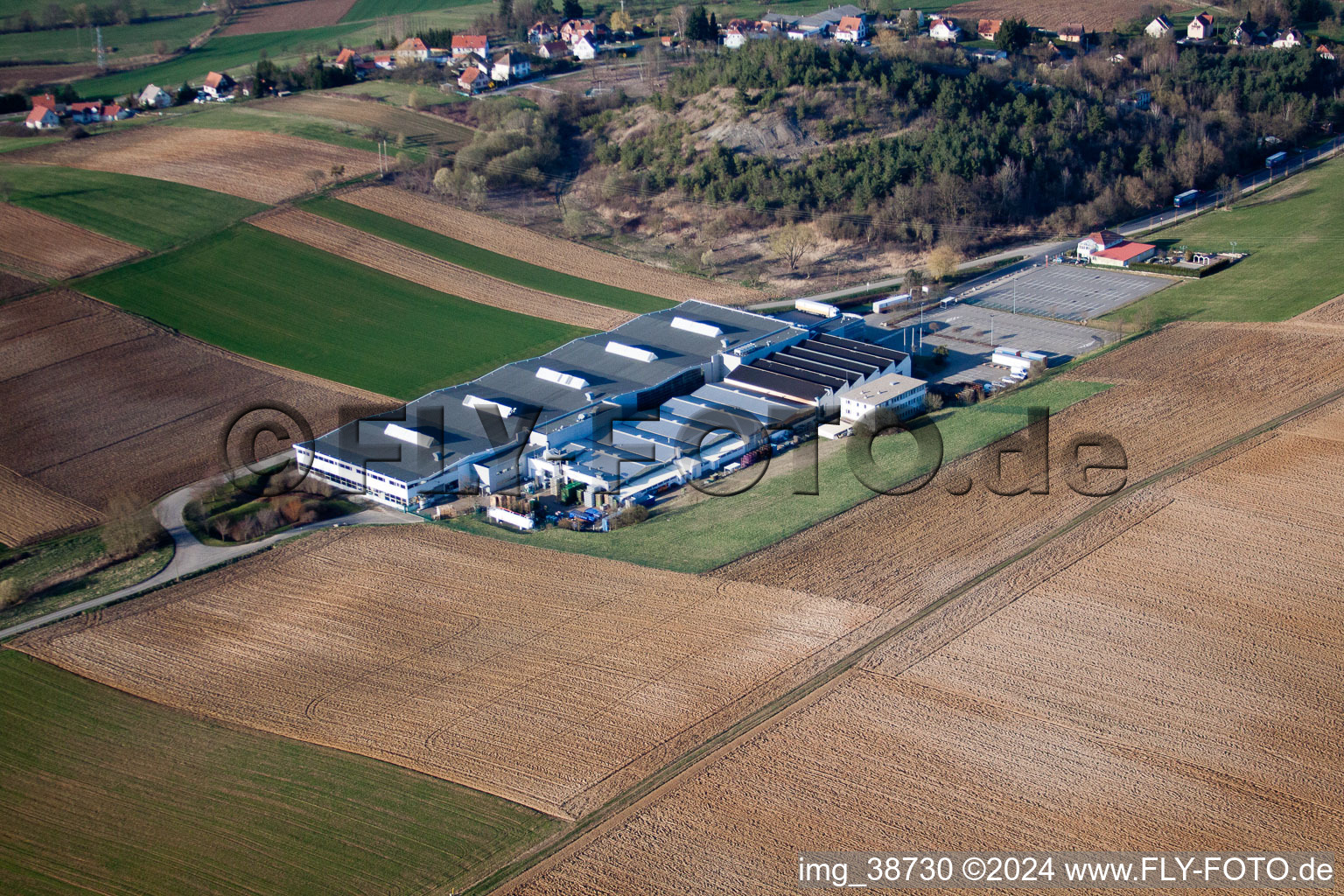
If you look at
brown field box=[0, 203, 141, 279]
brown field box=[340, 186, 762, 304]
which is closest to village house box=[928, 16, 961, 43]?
brown field box=[340, 186, 762, 304]

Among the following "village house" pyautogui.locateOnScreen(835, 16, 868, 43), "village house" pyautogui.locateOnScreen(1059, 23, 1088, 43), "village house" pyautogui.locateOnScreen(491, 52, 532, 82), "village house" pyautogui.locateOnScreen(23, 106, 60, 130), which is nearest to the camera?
"village house" pyautogui.locateOnScreen(23, 106, 60, 130)

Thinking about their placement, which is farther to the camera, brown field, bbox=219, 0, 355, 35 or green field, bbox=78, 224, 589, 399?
brown field, bbox=219, 0, 355, 35

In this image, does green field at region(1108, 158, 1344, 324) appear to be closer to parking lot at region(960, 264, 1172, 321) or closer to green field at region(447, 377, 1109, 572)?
parking lot at region(960, 264, 1172, 321)

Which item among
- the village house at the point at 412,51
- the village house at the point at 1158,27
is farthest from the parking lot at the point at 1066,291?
the village house at the point at 412,51

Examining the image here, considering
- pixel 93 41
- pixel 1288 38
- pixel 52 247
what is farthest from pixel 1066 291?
pixel 93 41

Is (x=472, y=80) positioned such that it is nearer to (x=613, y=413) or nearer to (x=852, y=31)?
(x=852, y=31)

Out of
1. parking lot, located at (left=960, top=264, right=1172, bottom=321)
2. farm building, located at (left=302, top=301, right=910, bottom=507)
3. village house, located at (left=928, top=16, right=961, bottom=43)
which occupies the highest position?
village house, located at (left=928, top=16, right=961, bottom=43)

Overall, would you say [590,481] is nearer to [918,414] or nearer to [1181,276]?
[918,414]

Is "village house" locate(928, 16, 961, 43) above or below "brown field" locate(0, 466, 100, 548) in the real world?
above
